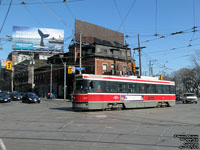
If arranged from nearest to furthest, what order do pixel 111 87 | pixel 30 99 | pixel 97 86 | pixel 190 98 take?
1. pixel 97 86
2. pixel 111 87
3. pixel 30 99
4. pixel 190 98

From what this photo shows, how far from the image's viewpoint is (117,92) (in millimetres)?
19391

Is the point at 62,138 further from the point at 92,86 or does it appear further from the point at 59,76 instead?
the point at 59,76

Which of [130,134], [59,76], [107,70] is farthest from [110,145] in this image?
[59,76]

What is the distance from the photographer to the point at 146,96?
72.6 feet

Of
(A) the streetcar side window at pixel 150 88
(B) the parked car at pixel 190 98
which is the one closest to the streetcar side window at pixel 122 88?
(A) the streetcar side window at pixel 150 88

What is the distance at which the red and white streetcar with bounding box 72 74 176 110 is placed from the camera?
1770cm

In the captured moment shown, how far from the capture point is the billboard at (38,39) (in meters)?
68.7

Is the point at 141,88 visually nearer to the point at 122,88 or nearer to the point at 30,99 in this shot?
the point at 122,88

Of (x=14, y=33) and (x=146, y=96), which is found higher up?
(x=14, y=33)

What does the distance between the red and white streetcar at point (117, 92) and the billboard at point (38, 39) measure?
55.0m

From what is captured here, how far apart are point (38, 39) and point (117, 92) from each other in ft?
192

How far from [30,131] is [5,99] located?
26.4 metres

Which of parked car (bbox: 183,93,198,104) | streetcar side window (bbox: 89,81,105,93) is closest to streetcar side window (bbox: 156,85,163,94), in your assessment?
streetcar side window (bbox: 89,81,105,93)

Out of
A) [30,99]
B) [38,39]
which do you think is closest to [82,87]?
[30,99]
